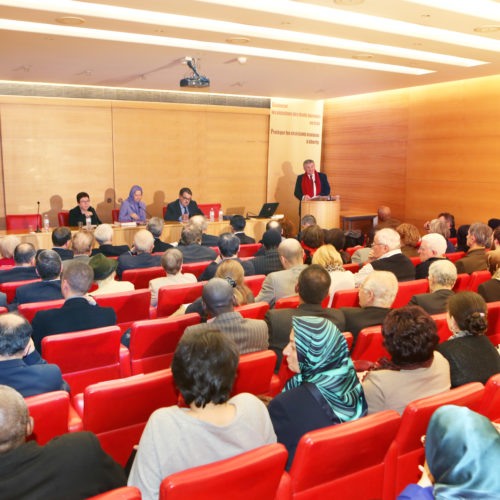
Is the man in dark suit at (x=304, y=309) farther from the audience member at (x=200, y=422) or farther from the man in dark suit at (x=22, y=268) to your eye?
the man in dark suit at (x=22, y=268)

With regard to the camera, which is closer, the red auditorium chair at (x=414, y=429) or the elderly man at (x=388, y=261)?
the red auditorium chair at (x=414, y=429)

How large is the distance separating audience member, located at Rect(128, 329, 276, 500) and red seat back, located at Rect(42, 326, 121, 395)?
51.0 inches

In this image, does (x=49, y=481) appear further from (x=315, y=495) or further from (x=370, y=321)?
(x=370, y=321)

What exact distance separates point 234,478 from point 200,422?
9.4 inches

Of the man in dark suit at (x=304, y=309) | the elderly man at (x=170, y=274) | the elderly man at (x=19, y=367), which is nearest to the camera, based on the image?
the elderly man at (x=19, y=367)

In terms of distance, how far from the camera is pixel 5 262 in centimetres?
576

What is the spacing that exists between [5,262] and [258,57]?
4.35 m

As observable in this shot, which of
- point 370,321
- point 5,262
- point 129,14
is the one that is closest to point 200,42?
point 129,14

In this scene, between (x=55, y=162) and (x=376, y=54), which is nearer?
(x=376, y=54)

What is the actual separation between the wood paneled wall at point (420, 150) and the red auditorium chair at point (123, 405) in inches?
323

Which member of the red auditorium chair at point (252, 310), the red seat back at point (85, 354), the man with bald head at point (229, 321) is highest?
the man with bald head at point (229, 321)

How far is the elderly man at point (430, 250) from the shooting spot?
5.09m

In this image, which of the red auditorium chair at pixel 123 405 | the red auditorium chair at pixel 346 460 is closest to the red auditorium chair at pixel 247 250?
the red auditorium chair at pixel 123 405

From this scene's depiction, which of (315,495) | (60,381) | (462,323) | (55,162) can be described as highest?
(55,162)
